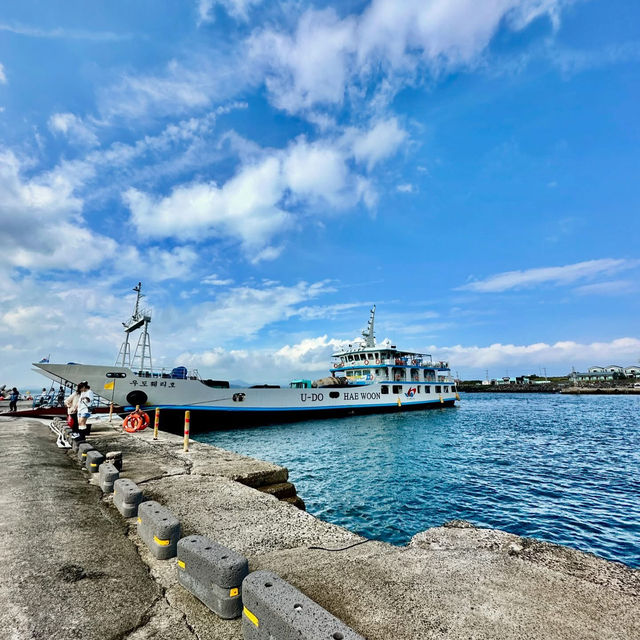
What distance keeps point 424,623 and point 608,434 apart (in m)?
→ 27.1

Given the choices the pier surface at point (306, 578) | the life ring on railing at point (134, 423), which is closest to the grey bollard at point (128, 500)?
the pier surface at point (306, 578)

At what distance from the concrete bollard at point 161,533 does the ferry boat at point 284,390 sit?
19551 millimetres

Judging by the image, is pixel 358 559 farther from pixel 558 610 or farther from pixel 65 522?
pixel 65 522

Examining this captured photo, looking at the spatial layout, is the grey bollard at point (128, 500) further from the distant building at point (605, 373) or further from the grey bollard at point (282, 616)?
the distant building at point (605, 373)

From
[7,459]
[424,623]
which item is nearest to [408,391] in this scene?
[7,459]

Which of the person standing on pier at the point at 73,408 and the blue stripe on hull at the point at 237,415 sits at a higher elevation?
the person standing on pier at the point at 73,408

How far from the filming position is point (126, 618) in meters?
2.38

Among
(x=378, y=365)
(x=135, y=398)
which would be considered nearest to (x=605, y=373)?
(x=378, y=365)

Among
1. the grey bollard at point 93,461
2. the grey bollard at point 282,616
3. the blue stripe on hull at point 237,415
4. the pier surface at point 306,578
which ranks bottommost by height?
the blue stripe on hull at point 237,415

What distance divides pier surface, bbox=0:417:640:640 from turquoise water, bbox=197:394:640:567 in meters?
3.90

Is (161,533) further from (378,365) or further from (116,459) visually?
(378,365)

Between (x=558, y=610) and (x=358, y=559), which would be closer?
(x=558, y=610)

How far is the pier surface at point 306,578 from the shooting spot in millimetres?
2275

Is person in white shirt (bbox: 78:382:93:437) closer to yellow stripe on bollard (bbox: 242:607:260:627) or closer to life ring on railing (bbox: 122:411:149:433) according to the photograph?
life ring on railing (bbox: 122:411:149:433)
